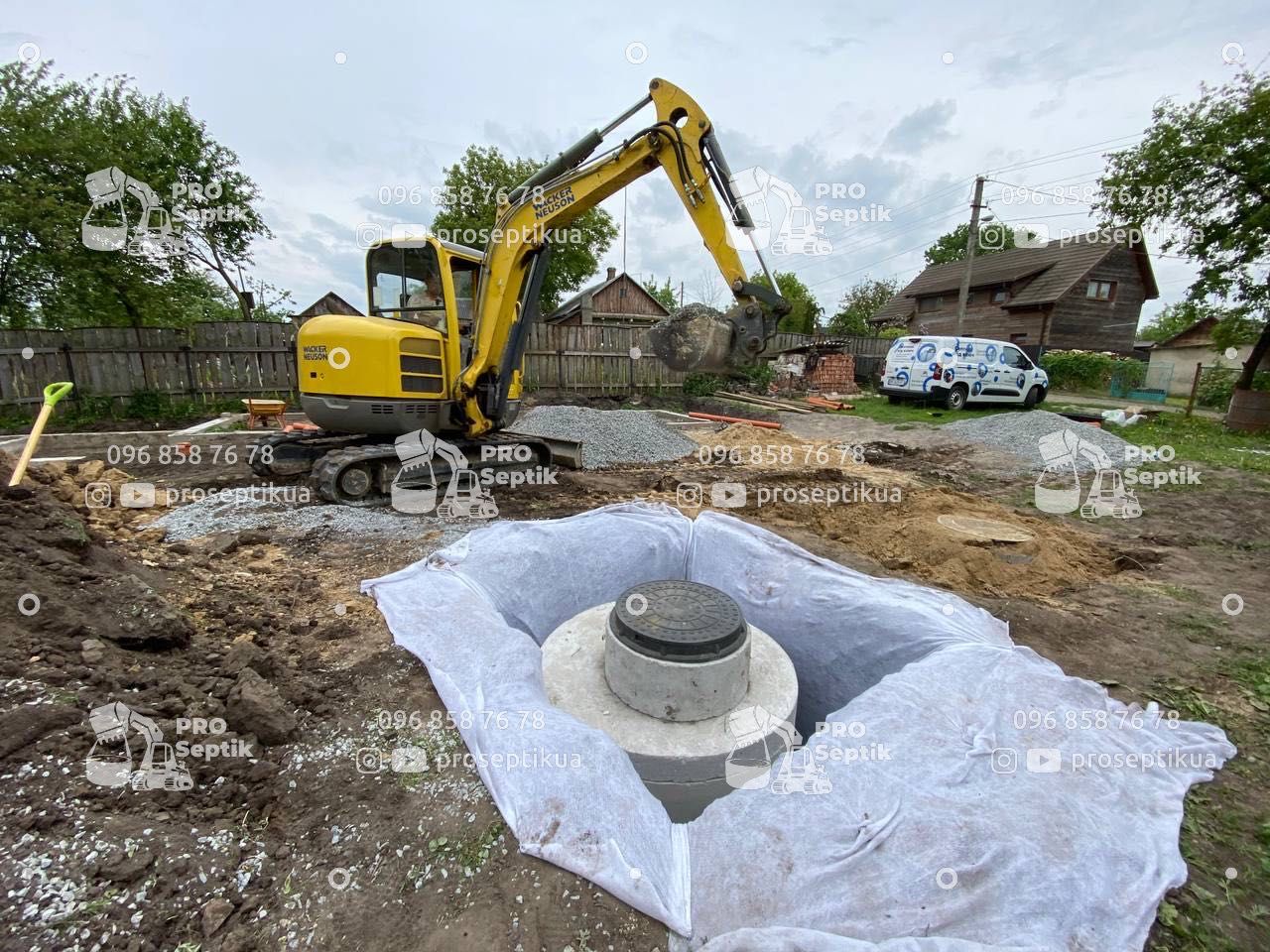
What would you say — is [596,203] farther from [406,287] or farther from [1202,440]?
[1202,440]

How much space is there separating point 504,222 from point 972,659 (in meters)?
5.78

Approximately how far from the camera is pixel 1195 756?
2402mm

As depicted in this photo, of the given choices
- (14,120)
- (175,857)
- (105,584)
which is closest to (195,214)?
(14,120)

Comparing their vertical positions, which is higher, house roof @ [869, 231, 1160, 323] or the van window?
house roof @ [869, 231, 1160, 323]

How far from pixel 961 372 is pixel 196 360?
17802mm

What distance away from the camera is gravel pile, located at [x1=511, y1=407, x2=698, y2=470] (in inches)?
343

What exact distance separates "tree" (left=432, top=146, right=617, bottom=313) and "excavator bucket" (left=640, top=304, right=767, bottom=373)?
1731 centimetres

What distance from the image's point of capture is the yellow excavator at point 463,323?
509cm

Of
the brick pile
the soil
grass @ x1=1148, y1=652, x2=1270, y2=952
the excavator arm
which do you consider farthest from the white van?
grass @ x1=1148, y1=652, x2=1270, y2=952

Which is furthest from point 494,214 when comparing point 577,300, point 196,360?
point 196,360

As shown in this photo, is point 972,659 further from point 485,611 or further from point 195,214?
point 195,214

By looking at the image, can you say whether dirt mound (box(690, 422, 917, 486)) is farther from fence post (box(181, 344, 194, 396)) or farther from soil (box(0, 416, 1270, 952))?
fence post (box(181, 344, 194, 396))

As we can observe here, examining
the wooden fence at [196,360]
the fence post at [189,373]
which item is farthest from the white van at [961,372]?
the fence post at [189,373]

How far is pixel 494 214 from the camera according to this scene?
22.7 m
